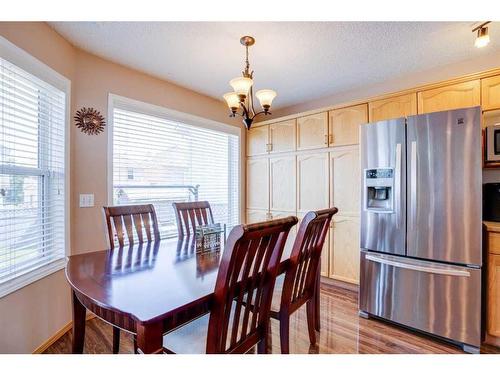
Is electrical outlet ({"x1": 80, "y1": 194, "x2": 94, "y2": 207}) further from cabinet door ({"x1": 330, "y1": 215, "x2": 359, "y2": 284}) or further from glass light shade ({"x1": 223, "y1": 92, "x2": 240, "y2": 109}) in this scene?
cabinet door ({"x1": 330, "y1": 215, "x2": 359, "y2": 284})

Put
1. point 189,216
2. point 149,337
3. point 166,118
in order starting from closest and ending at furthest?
point 149,337
point 189,216
point 166,118

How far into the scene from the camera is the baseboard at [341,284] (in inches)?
114

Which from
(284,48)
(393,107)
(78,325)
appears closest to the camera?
(78,325)

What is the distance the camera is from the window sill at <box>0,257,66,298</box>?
1590mm

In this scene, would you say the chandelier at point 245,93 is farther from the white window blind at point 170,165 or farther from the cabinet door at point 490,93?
Result: the cabinet door at point 490,93

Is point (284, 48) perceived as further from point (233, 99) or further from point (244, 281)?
point (244, 281)

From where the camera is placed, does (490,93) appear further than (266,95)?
Yes

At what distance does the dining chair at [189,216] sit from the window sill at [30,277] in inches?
37.2

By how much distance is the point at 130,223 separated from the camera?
1.96 m

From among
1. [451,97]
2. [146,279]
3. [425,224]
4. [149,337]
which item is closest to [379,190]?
[425,224]

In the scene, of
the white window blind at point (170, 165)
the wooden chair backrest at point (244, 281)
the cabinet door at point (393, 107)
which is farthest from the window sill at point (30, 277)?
the cabinet door at point (393, 107)

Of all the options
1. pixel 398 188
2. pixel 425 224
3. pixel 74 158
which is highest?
pixel 74 158

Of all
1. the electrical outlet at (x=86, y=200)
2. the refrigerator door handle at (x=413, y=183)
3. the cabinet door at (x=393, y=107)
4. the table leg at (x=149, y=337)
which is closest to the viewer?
the table leg at (x=149, y=337)

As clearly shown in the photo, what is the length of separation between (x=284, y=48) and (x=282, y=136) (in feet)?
4.40
